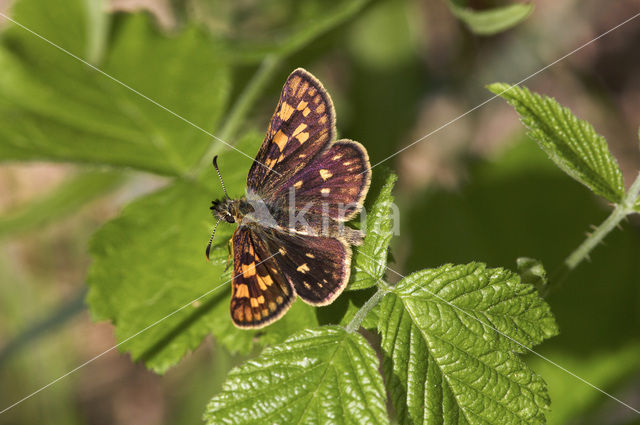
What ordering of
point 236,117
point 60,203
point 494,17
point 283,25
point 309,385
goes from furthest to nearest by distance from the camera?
point 283,25
point 60,203
point 236,117
point 494,17
point 309,385

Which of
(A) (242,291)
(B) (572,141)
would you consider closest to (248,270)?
(A) (242,291)

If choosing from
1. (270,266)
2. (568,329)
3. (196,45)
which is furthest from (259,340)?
(568,329)

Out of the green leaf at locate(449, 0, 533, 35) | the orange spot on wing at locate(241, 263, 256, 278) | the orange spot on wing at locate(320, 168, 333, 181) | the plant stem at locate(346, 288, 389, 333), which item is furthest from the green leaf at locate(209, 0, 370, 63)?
the plant stem at locate(346, 288, 389, 333)

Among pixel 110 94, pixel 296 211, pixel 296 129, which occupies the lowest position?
pixel 296 211

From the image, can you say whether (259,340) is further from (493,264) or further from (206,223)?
(493,264)

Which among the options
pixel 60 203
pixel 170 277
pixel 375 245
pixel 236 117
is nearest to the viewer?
pixel 375 245

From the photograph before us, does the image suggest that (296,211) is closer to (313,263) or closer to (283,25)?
(313,263)

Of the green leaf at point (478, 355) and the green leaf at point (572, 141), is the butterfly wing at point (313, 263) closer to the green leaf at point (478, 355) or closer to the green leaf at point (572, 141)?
the green leaf at point (478, 355)

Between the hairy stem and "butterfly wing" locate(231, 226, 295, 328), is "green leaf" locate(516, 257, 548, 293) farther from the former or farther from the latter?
"butterfly wing" locate(231, 226, 295, 328)
